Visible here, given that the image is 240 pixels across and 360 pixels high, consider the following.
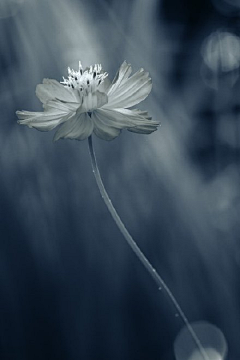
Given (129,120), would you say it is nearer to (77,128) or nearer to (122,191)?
(77,128)

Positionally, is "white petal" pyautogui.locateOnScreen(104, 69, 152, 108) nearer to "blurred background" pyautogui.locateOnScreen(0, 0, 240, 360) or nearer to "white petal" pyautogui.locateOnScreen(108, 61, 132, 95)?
"white petal" pyautogui.locateOnScreen(108, 61, 132, 95)

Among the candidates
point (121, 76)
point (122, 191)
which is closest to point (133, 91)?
point (121, 76)

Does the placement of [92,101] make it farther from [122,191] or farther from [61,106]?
[122,191]

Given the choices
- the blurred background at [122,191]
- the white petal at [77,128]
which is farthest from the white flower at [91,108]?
the blurred background at [122,191]

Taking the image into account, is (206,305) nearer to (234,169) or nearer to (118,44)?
(234,169)

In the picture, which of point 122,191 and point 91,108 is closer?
point 91,108

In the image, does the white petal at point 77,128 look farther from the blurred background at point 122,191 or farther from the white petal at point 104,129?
the blurred background at point 122,191
